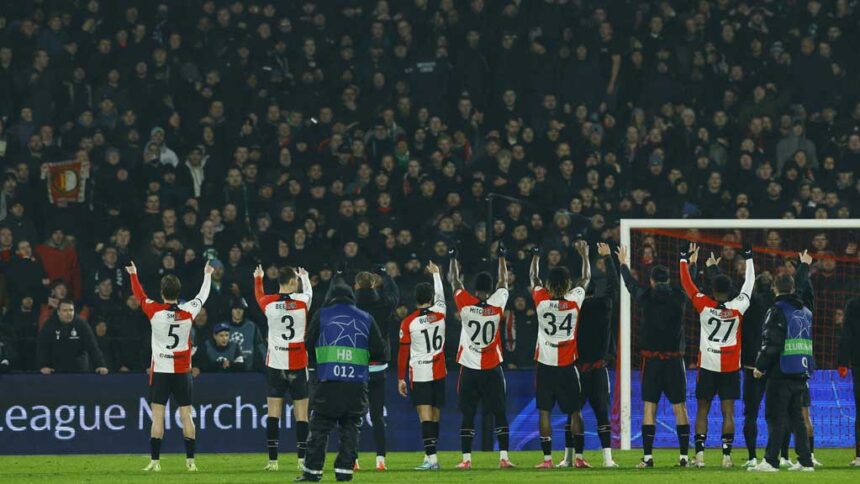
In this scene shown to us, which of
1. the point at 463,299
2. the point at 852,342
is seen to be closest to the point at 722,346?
the point at 852,342

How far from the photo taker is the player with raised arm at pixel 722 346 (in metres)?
19.0

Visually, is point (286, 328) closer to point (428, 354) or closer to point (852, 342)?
point (428, 354)

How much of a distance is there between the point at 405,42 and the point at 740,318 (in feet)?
39.9

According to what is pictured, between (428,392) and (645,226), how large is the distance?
14.0 feet

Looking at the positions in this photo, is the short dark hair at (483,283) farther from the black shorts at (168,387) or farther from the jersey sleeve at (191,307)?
the black shorts at (168,387)

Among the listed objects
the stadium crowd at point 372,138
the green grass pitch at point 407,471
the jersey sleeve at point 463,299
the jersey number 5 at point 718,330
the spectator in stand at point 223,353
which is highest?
the stadium crowd at point 372,138

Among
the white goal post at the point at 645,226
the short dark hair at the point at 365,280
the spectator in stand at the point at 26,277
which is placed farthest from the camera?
the spectator in stand at the point at 26,277

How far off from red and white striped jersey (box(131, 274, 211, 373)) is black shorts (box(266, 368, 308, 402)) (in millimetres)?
987

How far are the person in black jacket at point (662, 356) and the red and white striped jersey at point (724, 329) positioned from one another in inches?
11.4

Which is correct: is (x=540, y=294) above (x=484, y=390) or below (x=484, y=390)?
above

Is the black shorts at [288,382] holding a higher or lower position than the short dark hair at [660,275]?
lower

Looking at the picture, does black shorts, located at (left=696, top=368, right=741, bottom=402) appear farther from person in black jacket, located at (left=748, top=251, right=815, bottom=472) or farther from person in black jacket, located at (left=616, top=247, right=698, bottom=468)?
person in black jacket, located at (left=748, top=251, right=815, bottom=472)

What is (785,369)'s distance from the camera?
58.3ft

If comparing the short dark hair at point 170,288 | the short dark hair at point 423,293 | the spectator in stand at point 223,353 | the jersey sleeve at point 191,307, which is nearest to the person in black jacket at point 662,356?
the short dark hair at point 423,293
